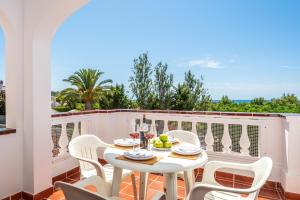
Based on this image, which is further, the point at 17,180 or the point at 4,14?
the point at 17,180

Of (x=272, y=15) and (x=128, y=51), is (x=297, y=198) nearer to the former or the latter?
(x=128, y=51)

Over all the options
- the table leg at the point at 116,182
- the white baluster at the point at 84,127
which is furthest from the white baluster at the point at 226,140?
the white baluster at the point at 84,127

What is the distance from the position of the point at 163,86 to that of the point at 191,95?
1685mm

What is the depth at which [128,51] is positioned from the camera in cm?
1620

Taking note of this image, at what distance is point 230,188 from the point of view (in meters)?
1.23

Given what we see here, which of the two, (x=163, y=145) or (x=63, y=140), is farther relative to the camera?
(x=63, y=140)

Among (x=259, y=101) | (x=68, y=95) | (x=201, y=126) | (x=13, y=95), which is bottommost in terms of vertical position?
(x=201, y=126)

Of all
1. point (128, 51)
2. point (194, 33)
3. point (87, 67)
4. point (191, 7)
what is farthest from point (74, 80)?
point (194, 33)

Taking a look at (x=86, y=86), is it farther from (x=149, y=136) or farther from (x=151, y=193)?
(x=149, y=136)

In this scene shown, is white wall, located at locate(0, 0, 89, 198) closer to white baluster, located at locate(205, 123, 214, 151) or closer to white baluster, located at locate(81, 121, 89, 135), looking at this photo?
white baluster, located at locate(81, 121, 89, 135)

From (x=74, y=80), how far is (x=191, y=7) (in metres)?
7.46

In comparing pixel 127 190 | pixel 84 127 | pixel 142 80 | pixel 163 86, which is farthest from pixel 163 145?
pixel 142 80

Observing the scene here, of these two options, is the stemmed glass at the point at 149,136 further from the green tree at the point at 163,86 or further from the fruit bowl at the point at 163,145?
the green tree at the point at 163,86

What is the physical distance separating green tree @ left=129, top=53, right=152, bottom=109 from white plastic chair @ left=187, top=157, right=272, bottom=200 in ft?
32.8
